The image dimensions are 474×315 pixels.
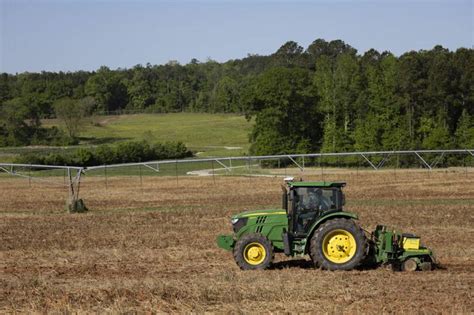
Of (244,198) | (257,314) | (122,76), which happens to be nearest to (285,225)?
(257,314)

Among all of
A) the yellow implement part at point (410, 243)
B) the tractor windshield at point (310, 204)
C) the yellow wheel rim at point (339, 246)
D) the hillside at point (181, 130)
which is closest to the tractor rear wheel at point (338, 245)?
the yellow wheel rim at point (339, 246)

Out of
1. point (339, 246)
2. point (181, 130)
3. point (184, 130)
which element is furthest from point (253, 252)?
point (181, 130)

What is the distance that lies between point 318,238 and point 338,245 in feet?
1.63

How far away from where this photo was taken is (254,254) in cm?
1574

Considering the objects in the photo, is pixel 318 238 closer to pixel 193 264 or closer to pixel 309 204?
pixel 309 204

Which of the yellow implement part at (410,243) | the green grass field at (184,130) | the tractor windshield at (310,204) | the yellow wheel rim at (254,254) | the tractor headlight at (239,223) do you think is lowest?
the green grass field at (184,130)

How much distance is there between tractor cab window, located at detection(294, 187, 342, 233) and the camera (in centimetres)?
1568

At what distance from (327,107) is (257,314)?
74987 mm

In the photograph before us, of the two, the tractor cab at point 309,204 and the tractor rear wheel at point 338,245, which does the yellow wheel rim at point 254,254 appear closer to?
the tractor cab at point 309,204

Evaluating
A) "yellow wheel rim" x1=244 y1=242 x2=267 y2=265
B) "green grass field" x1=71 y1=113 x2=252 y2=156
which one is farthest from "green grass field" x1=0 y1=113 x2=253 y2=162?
"yellow wheel rim" x1=244 y1=242 x2=267 y2=265

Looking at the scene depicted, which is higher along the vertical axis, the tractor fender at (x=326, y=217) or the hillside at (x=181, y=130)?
the tractor fender at (x=326, y=217)

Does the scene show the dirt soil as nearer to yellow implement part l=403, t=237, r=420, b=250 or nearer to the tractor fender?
yellow implement part l=403, t=237, r=420, b=250

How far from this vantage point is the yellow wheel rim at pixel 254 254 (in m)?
15.7

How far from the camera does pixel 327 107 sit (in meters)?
85.1
